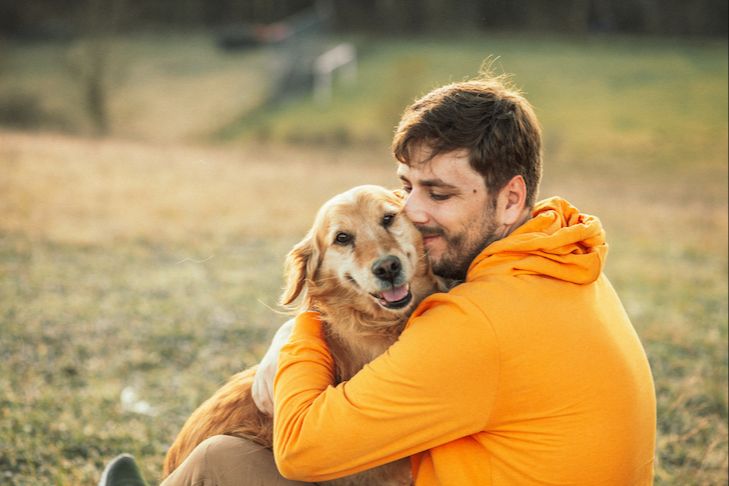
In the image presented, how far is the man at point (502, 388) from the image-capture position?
7.08ft

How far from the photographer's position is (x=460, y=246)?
2.78 metres

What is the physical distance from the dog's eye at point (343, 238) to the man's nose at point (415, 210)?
1.07 feet

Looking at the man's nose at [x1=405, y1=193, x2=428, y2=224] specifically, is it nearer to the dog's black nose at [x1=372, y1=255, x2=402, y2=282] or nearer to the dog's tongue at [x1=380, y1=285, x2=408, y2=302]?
the dog's black nose at [x1=372, y1=255, x2=402, y2=282]

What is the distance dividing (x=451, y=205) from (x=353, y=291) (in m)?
0.68

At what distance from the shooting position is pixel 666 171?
1845 cm

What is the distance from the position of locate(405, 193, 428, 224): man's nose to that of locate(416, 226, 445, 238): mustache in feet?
0.10

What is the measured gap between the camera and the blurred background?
5152mm

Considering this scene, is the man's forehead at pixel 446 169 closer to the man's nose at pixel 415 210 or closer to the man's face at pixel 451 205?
the man's face at pixel 451 205

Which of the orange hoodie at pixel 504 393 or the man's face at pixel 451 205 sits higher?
the man's face at pixel 451 205

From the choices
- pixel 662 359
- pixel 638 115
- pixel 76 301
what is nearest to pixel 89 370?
pixel 76 301

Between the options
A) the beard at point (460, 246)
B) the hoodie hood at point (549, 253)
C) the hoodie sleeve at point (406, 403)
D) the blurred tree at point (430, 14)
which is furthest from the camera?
the blurred tree at point (430, 14)

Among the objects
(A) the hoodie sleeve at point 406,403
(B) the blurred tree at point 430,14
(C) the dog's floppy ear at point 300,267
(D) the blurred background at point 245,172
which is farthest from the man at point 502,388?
(B) the blurred tree at point 430,14

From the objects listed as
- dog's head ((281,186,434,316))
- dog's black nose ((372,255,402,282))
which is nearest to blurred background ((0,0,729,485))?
dog's head ((281,186,434,316))

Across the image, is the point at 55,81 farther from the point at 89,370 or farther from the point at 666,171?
the point at 89,370
